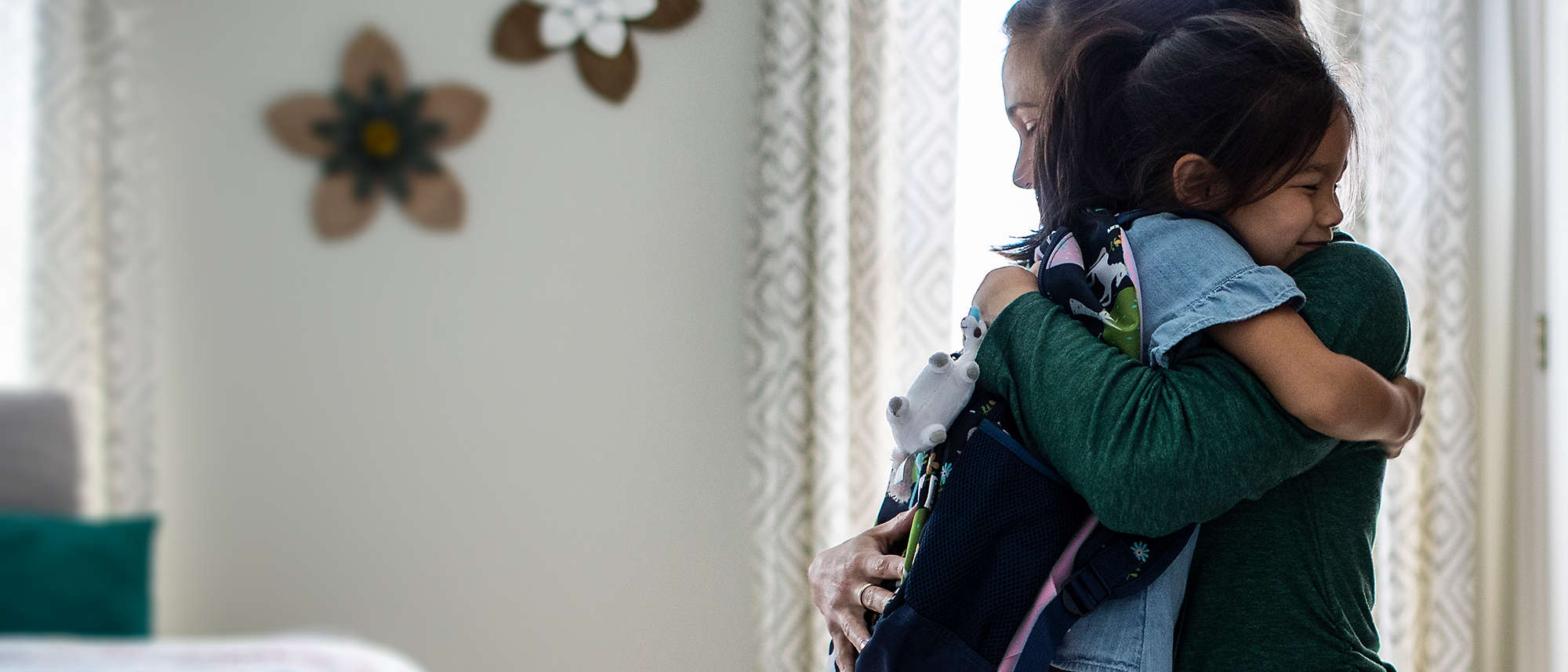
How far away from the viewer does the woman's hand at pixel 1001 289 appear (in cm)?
56

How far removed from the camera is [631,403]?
76cm

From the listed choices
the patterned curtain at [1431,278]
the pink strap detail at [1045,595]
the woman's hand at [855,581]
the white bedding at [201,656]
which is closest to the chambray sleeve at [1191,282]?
the pink strap detail at [1045,595]

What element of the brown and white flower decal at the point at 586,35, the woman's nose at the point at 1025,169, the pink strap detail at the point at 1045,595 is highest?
the brown and white flower decal at the point at 586,35

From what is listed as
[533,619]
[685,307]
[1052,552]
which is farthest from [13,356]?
[1052,552]

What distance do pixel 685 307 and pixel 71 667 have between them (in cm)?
48

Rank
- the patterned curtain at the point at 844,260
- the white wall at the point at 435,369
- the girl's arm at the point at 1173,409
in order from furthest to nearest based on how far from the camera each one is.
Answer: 1. the patterned curtain at the point at 844,260
2. the white wall at the point at 435,369
3. the girl's arm at the point at 1173,409

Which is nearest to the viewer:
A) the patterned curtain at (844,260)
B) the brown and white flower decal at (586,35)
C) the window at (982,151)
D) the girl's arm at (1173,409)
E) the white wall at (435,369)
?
the girl's arm at (1173,409)

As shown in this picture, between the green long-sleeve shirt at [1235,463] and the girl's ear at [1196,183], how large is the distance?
2.3 inches

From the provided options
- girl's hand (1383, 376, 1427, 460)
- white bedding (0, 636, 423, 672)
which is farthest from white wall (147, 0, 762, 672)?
girl's hand (1383, 376, 1427, 460)

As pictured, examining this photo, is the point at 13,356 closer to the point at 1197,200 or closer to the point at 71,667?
the point at 71,667

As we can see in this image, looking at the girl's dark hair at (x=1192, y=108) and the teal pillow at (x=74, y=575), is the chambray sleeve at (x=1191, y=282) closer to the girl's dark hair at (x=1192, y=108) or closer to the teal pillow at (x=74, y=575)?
the girl's dark hair at (x=1192, y=108)

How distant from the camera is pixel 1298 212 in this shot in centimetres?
55

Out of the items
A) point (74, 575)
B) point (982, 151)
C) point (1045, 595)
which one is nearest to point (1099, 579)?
point (1045, 595)

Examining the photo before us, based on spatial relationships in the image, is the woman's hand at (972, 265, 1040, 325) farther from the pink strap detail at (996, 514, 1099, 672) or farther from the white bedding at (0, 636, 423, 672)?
the white bedding at (0, 636, 423, 672)
